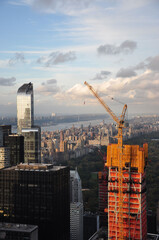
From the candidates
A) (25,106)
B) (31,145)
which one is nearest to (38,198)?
(31,145)

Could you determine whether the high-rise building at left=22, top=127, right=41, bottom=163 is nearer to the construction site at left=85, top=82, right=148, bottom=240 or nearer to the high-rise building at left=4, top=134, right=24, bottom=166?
the high-rise building at left=4, top=134, right=24, bottom=166

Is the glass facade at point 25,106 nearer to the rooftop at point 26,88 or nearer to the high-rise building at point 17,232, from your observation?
the rooftop at point 26,88

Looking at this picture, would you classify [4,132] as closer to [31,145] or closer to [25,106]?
[31,145]

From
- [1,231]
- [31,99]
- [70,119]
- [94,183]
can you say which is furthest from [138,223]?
[70,119]

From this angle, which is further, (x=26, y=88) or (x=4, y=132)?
(x=26, y=88)

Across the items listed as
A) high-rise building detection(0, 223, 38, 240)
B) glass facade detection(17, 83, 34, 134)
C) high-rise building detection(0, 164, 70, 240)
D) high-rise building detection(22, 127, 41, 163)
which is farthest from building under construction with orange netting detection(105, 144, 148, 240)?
glass facade detection(17, 83, 34, 134)

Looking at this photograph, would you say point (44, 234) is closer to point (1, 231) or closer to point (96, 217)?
point (1, 231)
